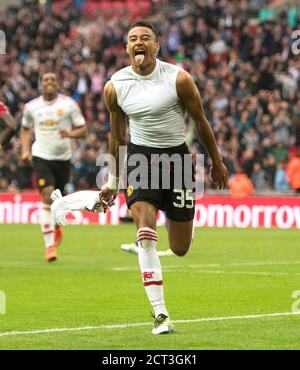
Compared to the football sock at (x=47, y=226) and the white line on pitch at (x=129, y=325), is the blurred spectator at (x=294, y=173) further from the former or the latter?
the white line on pitch at (x=129, y=325)

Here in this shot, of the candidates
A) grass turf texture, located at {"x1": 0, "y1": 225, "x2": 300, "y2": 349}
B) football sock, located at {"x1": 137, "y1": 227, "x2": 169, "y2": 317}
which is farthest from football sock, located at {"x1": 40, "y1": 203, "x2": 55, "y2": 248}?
football sock, located at {"x1": 137, "y1": 227, "x2": 169, "y2": 317}

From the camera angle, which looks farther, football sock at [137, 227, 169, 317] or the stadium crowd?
the stadium crowd

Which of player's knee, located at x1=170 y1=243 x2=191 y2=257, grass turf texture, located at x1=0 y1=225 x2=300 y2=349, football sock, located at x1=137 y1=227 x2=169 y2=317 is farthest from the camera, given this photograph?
player's knee, located at x1=170 y1=243 x2=191 y2=257

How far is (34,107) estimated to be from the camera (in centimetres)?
1867

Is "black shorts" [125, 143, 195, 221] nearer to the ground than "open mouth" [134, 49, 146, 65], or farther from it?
nearer to the ground

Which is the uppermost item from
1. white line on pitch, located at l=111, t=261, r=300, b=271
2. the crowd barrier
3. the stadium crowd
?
the stadium crowd

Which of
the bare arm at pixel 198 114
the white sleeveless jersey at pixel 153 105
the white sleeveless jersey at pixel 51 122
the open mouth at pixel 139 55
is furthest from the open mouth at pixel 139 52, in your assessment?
the white sleeveless jersey at pixel 51 122

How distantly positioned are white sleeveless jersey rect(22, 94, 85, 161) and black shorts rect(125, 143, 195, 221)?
26.7 feet

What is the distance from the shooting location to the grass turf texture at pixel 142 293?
9.25 metres

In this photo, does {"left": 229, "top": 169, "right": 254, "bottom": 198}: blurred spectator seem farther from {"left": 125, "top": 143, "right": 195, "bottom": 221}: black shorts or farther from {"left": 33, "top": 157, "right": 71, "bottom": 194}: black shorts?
{"left": 125, "top": 143, "right": 195, "bottom": 221}: black shorts

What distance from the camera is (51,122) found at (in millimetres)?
18672

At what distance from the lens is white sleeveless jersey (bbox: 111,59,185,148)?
10.2 m

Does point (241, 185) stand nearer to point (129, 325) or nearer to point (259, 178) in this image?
point (259, 178)

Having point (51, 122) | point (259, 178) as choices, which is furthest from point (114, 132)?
point (259, 178)
